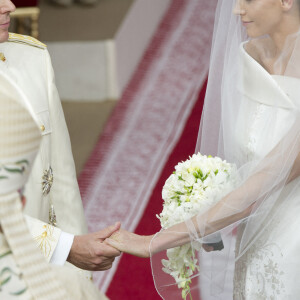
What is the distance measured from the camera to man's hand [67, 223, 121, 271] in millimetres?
2205

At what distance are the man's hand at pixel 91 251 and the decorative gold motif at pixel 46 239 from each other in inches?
4.7

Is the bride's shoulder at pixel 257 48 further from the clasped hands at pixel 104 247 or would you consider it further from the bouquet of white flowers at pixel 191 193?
the clasped hands at pixel 104 247

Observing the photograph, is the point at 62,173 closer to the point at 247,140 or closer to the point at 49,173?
the point at 49,173

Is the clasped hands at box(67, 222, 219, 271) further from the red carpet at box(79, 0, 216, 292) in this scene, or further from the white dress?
the red carpet at box(79, 0, 216, 292)

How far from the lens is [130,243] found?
2.24 m

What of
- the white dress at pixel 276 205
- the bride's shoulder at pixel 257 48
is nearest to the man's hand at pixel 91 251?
the white dress at pixel 276 205

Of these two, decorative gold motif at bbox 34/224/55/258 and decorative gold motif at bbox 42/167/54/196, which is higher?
decorative gold motif at bbox 42/167/54/196

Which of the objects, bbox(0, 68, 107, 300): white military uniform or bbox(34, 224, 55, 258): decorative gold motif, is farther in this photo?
bbox(34, 224, 55, 258): decorative gold motif

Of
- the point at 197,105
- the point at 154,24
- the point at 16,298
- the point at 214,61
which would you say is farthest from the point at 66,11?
the point at 16,298

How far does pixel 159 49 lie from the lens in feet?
17.7

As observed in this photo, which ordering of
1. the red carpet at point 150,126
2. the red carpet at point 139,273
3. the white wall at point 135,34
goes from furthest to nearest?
the white wall at point 135,34 < the red carpet at point 150,126 < the red carpet at point 139,273

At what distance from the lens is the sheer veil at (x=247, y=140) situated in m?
2.07

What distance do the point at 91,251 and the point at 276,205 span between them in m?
0.52

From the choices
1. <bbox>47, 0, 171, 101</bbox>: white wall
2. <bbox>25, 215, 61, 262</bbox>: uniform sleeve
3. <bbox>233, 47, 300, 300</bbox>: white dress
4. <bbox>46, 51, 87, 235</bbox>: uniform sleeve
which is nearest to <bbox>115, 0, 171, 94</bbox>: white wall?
<bbox>47, 0, 171, 101</bbox>: white wall
